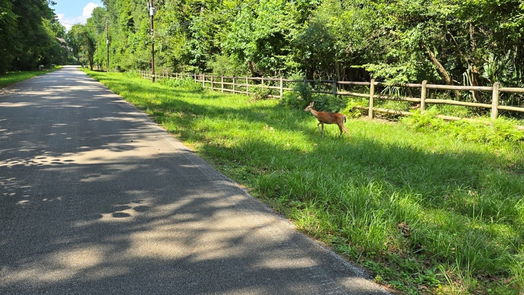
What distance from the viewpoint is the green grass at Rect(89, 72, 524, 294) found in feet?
11.2

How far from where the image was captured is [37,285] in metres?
2.93

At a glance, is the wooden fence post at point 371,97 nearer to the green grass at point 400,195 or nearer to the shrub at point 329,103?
the shrub at point 329,103

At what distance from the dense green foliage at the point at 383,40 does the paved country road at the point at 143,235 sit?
8.45m

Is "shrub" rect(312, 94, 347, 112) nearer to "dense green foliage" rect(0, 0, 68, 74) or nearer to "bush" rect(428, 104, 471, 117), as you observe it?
"bush" rect(428, 104, 471, 117)

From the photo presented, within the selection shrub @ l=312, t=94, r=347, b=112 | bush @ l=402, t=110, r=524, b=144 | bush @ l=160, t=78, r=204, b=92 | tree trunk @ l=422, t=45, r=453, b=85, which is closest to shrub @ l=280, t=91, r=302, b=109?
shrub @ l=312, t=94, r=347, b=112

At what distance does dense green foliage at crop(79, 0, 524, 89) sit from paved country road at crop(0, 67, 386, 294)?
8.45 metres

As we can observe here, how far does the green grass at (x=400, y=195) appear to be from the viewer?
11.2ft

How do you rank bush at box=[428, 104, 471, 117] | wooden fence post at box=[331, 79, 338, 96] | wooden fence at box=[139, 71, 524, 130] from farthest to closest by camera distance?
wooden fence post at box=[331, 79, 338, 96] → bush at box=[428, 104, 471, 117] → wooden fence at box=[139, 71, 524, 130]

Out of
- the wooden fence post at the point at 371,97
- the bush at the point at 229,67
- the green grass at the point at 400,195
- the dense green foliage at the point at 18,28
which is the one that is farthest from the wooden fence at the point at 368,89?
the dense green foliage at the point at 18,28

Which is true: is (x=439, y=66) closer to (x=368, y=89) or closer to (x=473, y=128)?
(x=368, y=89)

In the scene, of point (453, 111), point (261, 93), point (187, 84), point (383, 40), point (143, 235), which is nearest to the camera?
point (143, 235)

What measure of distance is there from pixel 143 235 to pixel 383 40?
12.4 m

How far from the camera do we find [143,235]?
12.6 feet

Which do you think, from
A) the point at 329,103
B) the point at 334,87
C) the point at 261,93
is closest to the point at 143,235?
the point at 329,103
